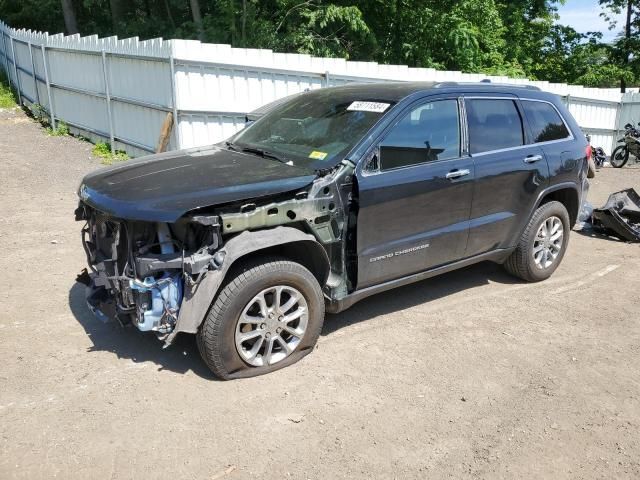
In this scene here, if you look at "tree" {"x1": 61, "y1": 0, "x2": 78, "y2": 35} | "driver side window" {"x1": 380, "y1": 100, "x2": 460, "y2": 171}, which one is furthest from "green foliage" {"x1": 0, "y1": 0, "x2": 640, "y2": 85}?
"driver side window" {"x1": 380, "y1": 100, "x2": 460, "y2": 171}

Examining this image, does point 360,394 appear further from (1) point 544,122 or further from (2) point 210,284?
(1) point 544,122

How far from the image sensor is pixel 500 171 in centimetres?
496

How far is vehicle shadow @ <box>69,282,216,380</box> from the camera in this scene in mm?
4055

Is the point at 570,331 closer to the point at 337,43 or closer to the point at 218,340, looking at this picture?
the point at 218,340

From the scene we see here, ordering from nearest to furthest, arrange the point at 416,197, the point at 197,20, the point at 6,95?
the point at 416,197
the point at 197,20
the point at 6,95

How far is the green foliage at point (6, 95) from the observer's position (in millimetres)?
16775

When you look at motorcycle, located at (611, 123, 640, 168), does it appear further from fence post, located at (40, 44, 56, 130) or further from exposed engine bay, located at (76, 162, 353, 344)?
fence post, located at (40, 44, 56, 130)

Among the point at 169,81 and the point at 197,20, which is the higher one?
the point at 197,20

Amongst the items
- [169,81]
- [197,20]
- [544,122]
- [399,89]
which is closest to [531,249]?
[544,122]

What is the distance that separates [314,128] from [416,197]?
0.96 meters

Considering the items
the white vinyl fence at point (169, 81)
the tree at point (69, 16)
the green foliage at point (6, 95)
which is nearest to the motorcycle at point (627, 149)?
the white vinyl fence at point (169, 81)

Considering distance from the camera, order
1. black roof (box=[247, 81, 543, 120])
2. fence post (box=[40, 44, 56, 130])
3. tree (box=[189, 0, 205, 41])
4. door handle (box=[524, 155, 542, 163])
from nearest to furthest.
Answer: black roof (box=[247, 81, 543, 120])
door handle (box=[524, 155, 542, 163])
fence post (box=[40, 44, 56, 130])
tree (box=[189, 0, 205, 41])

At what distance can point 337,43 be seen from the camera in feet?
51.4

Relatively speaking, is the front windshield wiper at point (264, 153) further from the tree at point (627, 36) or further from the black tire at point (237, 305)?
the tree at point (627, 36)
